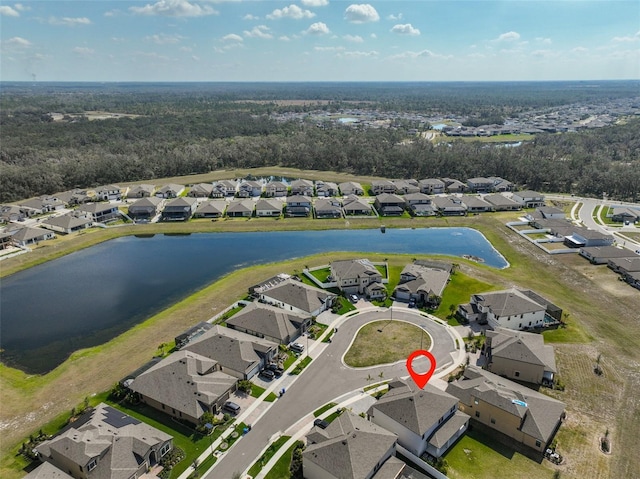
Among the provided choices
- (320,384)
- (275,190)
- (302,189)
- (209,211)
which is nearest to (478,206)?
(302,189)

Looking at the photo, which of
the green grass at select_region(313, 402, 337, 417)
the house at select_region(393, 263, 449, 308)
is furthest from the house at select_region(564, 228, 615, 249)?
the green grass at select_region(313, 402, 337, 417)

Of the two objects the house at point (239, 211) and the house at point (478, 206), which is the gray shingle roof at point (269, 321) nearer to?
the house at point (239, 211)

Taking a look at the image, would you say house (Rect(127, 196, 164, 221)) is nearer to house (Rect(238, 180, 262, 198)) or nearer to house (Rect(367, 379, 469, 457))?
house (Rect(238, 180, 262, 198))

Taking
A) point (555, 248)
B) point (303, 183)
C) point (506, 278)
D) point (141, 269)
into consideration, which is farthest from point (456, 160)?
point (141, 269)

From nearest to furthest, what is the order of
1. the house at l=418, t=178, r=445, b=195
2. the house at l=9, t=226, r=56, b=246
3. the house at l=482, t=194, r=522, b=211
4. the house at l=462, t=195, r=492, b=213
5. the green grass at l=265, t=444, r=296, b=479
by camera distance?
the green grass at l=265, t=444, r=296, b=479
the house at l=9, t=226, r=56, b=246
the house at l=462, t=195, r=492, b=213
the house at l=482, t=194, r=522, b=211
the house at l=418, t=178, r=445, b=195

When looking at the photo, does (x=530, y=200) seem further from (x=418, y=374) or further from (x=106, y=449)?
(x=106, y=449)

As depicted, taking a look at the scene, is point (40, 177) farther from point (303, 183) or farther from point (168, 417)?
point (168, 417)
